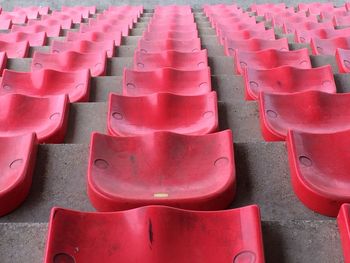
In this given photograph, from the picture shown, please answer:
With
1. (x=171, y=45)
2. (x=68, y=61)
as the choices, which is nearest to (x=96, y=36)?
(x=171, y=45)

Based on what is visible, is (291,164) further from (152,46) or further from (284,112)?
(152,46)

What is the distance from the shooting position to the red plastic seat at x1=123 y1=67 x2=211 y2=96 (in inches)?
48.4

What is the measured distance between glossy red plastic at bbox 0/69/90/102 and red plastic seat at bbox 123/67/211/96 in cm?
12

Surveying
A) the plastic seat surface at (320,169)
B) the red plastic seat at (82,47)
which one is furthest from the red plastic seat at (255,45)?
the plastic seat surface at (320,169)

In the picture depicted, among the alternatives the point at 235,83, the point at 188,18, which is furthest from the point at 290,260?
the point at 188,18

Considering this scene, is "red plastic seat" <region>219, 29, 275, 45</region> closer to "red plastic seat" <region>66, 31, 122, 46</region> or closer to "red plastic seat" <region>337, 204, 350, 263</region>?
"red plastic seat" <region>66, 31, 122, 46</region>

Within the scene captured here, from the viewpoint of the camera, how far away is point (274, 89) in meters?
1.18

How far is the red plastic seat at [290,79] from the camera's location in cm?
118

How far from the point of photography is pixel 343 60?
1414 millimetres

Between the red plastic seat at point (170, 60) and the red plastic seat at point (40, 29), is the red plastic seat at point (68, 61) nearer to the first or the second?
the red plastic seat at point (170, 60)

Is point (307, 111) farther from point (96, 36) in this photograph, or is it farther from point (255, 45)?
→ point (96, 36)

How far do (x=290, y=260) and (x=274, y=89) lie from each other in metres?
0.69

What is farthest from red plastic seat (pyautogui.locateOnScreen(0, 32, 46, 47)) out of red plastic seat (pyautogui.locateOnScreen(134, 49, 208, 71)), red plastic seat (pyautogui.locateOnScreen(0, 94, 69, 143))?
red plastic seat (pyautogui.locateOnScreen(0, 94, 69, 143))

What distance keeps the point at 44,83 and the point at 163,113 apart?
1.48 ft
